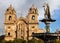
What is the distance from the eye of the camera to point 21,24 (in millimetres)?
82312

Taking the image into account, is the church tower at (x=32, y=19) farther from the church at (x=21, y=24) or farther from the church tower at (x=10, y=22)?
the church tower at (x=10, y=22)

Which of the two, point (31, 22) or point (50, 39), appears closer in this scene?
point (50, 39)

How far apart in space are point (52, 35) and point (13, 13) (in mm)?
30647

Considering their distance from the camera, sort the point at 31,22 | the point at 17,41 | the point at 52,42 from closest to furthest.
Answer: the point at 52,42 < the point at 17,41 < the point at 31,22

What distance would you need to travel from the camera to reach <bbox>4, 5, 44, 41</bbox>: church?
8125 centimetres

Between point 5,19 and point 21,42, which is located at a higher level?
point 5,19

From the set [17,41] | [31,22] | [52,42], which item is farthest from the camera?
[31,22]

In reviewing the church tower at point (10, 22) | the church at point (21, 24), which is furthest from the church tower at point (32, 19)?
the church tower at point (10, 22)

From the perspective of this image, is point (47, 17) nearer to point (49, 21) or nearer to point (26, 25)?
point (49, 21)

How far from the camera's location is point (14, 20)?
81812 mm

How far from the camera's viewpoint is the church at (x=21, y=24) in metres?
81.2

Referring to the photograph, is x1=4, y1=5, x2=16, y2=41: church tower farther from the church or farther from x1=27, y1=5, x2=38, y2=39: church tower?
x1=27, y1=5, x2=38, y2=39: church tower

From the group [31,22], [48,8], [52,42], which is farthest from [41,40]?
[31,22]

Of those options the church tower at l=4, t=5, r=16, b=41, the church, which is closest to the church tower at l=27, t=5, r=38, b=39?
the church
